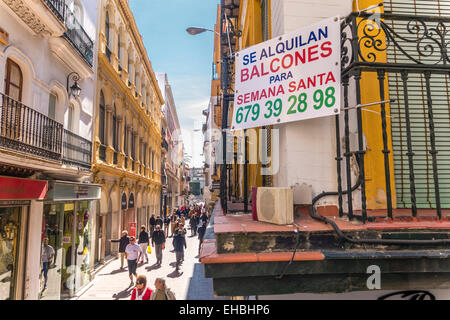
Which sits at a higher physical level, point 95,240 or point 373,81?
point 373,81

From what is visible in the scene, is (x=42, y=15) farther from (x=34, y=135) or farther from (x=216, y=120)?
(x=216, y=120)

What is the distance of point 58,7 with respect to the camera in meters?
9.45

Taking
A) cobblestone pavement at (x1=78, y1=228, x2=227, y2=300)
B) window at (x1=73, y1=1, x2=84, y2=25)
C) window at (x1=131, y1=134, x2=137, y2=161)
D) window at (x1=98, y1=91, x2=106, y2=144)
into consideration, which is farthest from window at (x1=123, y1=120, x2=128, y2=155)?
window at (x1=73, y1=1, x2=84, y2=25)

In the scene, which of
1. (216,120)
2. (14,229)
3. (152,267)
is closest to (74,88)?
(14,229)

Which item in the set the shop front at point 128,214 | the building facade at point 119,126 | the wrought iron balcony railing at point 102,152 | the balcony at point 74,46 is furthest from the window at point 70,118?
the shop front at point 128,214

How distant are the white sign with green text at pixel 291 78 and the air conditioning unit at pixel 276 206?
0.92 m

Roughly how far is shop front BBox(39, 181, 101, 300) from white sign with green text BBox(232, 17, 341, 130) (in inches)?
290

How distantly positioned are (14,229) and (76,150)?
356 centimetres

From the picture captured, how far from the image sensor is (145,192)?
2594cm

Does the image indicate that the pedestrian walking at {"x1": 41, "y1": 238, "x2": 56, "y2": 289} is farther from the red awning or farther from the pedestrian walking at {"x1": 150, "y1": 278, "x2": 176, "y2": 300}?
the pedestrian walking at {"x1": 150, "y1": 278, "x2": 176, "y2": 300}

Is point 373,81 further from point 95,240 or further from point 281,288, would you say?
point 95,240
